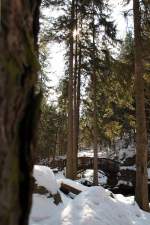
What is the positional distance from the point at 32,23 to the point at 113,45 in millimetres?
19450

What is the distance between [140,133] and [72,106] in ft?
23.7

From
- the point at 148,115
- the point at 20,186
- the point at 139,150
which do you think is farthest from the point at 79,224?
the point at 148,115

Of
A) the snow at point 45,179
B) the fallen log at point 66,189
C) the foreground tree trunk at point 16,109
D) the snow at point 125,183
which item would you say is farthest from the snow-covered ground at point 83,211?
the snow at point 125,183

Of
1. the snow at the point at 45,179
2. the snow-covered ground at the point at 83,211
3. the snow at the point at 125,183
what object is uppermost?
the snow at the point at 45,179

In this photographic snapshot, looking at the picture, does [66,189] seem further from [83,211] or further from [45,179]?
[83,211]

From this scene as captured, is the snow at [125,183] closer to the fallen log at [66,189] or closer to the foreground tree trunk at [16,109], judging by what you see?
the fallen log at [66,189]

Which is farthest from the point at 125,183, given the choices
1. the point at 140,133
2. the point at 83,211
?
the point at 83,211

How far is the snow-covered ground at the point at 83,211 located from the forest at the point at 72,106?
0.02 metres

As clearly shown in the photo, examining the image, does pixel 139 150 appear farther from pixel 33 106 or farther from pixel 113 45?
pixel 33 106

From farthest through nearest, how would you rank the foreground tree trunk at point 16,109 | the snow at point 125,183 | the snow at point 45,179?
the snow at point 125,183 < the snow at point 45,179 < the foreground tree trunk at point 16,109

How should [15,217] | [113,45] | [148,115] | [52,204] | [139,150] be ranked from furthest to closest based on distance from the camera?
1. [148,115]
2. [113,45]
3. [139,150]
4. [52,204]
5. [15,217]

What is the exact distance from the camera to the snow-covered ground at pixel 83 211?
22.1 feet

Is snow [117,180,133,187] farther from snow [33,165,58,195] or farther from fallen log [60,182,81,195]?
snow [33,165,58,195]

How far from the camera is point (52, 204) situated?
764 centimetres
